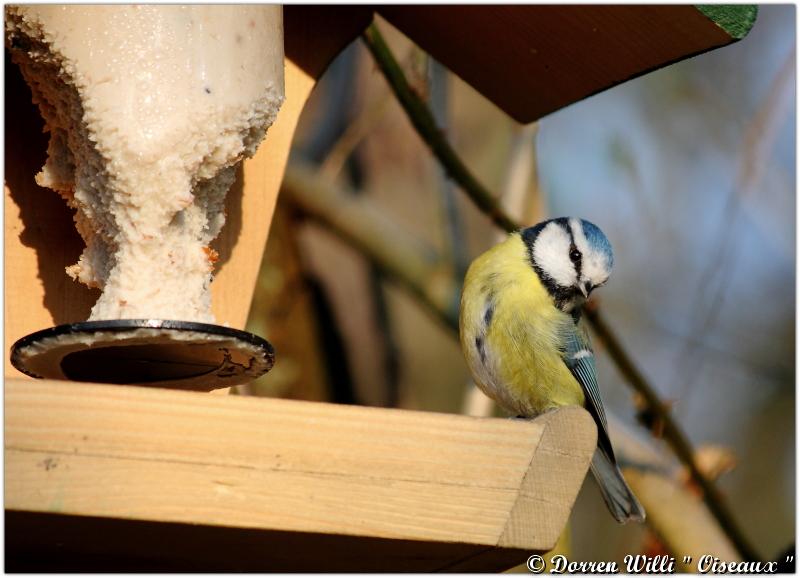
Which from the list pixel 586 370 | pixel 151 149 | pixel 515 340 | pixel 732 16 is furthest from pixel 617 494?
pixel 151 149

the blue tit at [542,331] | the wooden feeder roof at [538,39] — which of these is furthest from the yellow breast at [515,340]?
the wooden feeder roof at [538,39]

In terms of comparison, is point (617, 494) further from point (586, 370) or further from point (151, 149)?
point (151, 149)

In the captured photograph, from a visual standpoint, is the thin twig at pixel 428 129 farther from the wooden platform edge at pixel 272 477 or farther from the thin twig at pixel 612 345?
the wooden platform edge at pixel 272 477

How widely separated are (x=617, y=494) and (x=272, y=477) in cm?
107

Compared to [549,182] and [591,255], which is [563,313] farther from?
[549,182]

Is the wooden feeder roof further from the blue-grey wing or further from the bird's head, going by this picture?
the blue-grey wing

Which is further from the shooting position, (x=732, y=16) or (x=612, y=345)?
(x=612, y=345)

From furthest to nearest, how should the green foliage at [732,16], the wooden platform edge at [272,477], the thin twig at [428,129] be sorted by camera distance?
the thin twig at [428,129]
the green foliage at [732,16]
the wooden platform edge at [272,477]

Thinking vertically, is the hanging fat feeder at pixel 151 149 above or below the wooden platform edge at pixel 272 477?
above

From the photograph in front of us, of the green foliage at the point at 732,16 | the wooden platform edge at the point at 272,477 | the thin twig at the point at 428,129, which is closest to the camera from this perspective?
the wooden platform edge at the point at 272,477

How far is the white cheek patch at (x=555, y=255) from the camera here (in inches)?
83.7

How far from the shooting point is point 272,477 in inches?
44.0

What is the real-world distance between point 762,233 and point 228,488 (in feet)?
7.08

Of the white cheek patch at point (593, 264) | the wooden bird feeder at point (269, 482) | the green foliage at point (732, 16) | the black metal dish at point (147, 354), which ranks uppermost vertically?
the green foliage at point (732, 16)
